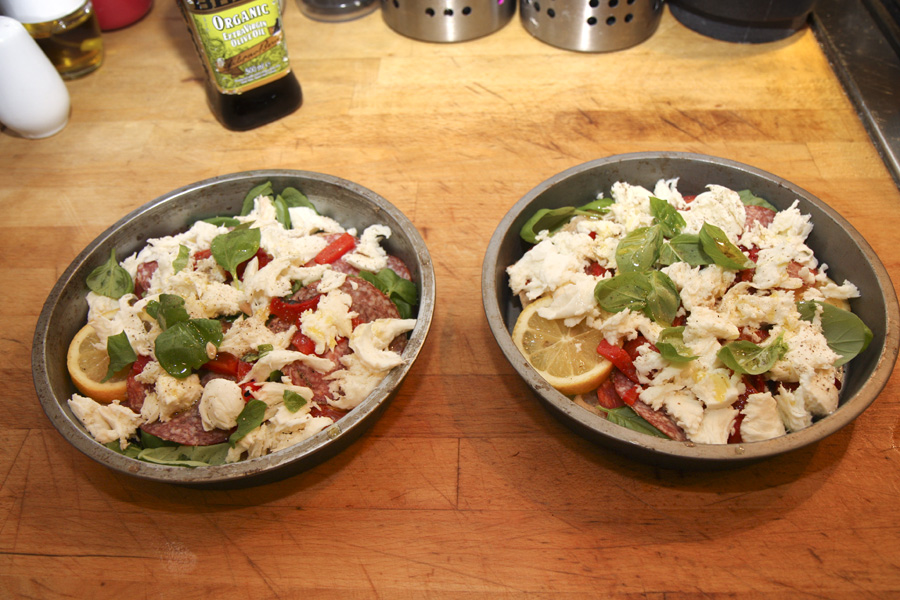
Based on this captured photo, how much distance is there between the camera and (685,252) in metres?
1.23

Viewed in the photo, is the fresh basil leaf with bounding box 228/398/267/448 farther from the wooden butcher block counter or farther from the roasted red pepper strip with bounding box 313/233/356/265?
the roasted red pepper strip with bounding box 313/233/356/265

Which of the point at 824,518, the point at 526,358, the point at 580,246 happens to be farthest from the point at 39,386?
the point at 824,518

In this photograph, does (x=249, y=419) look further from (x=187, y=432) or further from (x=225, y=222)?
(x=225, y=222)

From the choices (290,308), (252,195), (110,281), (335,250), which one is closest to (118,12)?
(252,195)

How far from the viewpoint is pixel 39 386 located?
1140 mm

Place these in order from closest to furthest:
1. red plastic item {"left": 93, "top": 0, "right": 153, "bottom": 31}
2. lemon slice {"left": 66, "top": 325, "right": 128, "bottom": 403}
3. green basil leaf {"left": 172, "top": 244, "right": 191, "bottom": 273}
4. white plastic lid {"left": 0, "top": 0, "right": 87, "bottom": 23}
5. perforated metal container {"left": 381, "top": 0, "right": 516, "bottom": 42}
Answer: lemon slice {"left": 66, "top": 325, "right": 128, "bottom": 403}
green basil leaf {"left": 172, "top": 244, "right": 191, "bottom": 273}
white plastic lid {"left": 0, "top": 0, "right": 87, "bottom": 23}
perforated metal container {"left": 381, "top": 0, "right": 516, "bottom": 42}
red plastic item {"left": 93, "top": 0, "right": 153, "bottom": 31}

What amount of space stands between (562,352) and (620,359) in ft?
0.34

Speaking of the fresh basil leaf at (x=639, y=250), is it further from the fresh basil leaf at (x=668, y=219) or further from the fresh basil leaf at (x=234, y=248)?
the fresh basil leaf at (x=234, y=248)

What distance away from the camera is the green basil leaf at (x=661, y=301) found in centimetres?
115

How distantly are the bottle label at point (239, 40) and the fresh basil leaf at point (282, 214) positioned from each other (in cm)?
47

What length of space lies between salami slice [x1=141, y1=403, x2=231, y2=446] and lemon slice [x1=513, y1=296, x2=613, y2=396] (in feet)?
1.86

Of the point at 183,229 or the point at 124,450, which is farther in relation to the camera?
the point at 183,229

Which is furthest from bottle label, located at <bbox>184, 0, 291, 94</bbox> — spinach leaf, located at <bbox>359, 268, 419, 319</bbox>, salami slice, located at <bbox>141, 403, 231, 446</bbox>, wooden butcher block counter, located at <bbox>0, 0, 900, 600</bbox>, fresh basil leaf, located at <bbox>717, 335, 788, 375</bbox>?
fresh basil leaf, located at <bbox>717, 335, 788, 375</bbox>

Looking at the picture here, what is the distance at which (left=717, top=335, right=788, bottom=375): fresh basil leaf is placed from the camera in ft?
Result: 3.50
